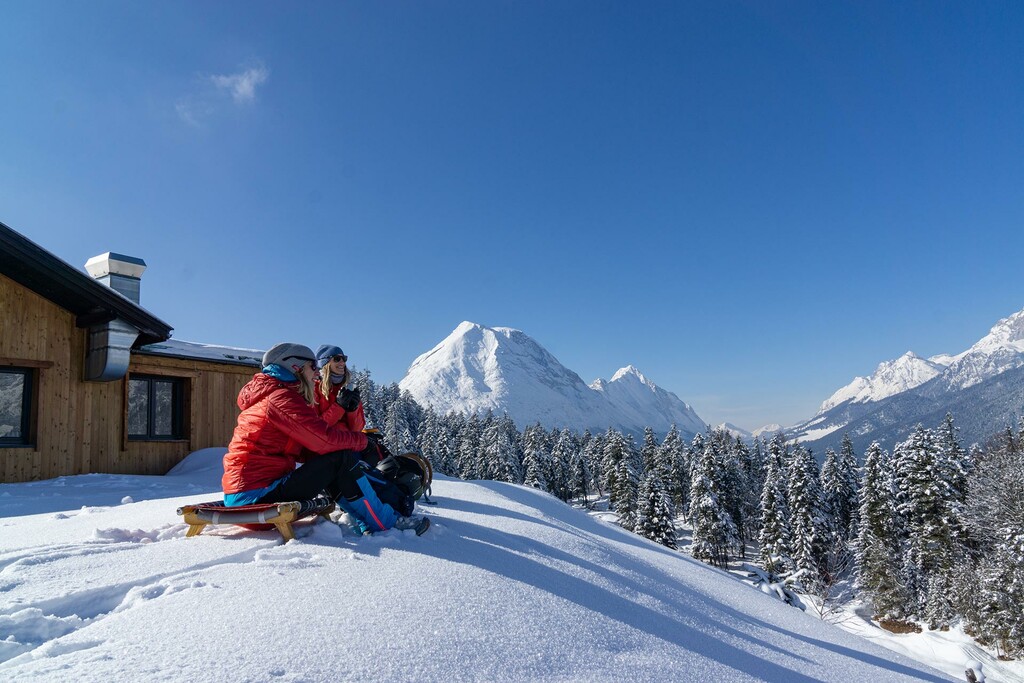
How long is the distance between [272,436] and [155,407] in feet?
31.9

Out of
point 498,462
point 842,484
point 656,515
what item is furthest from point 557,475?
point 656,515

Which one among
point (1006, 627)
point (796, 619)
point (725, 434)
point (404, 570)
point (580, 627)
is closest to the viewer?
point (580, 627)

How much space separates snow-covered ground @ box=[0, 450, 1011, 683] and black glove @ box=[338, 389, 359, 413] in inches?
45.9

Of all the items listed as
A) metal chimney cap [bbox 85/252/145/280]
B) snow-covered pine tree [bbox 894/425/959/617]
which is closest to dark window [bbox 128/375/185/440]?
metal chimney cap [bbox 85/252/145/280]

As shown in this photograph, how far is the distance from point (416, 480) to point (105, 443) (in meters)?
8.94

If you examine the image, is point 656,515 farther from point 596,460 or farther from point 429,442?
point 596,460

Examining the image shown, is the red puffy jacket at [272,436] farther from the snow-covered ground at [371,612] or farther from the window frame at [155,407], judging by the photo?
the window frame at [155,407]

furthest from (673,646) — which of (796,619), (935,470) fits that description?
(935,470)

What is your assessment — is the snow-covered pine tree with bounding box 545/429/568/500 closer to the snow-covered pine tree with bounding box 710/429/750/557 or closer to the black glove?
the snow-covered pine tree with bounding box 710/429/750/557

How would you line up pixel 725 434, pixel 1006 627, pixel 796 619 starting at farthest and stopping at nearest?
pixel 725 434, pixel 1006 627, pixel 796 619

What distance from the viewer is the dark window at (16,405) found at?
32.7ft

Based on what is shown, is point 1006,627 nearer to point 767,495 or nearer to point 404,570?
point 767,495

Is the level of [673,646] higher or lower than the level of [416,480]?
lower

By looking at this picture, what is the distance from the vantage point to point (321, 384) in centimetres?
575
